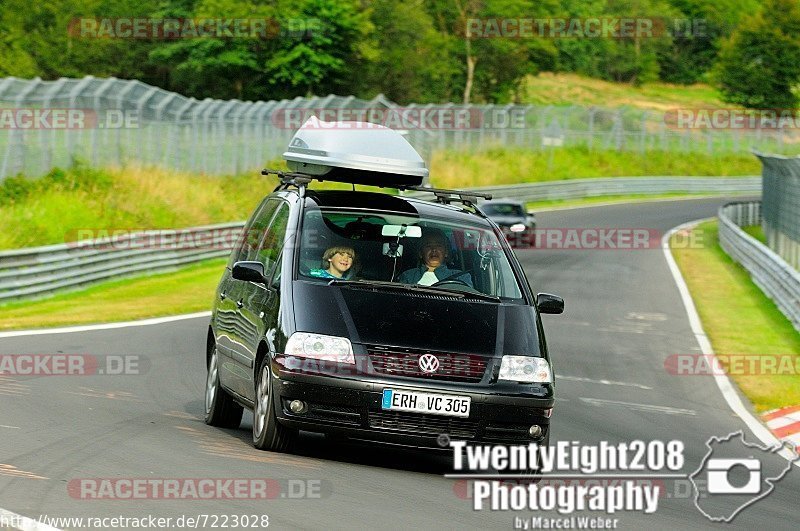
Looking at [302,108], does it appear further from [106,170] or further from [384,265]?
[384,265]

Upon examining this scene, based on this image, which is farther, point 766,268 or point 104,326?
point 766,268

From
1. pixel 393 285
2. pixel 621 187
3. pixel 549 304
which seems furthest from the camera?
pixel 621 187

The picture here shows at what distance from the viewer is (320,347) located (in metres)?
8.97

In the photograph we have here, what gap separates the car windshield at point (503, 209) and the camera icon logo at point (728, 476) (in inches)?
1144

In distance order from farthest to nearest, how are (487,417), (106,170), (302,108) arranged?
(302,108) < (106,170) < (487,417)

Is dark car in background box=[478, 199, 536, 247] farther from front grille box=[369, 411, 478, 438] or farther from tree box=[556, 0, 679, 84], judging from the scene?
tree box=[556, 0, 679, 84]

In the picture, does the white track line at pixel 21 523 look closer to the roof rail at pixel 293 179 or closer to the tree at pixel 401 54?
the roof rail at pixel 293 179

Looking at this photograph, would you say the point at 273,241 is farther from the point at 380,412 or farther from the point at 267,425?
the point at 380,412

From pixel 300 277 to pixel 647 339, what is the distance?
12.9m

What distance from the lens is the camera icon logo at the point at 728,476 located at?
9.43 m

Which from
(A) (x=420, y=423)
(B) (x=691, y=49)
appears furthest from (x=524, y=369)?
(B) (x=691, y=49)

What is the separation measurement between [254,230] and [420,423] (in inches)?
117

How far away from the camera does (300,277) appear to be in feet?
31.3

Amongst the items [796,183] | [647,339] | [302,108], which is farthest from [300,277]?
[302,108]
